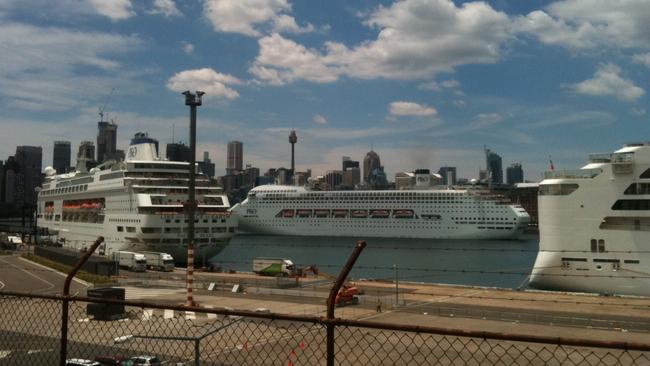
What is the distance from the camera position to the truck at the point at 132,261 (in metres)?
43.5

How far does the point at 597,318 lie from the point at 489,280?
2458 cm

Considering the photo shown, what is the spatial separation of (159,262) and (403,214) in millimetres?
68998

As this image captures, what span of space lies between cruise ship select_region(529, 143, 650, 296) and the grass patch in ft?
85.3

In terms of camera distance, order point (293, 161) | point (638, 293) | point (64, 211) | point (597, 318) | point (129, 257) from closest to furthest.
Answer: point (597, 318) < point (638, 293) < point (129, 257) < point (64, 211) < point (293, 161)

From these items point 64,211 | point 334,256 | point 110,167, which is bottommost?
point 334,256

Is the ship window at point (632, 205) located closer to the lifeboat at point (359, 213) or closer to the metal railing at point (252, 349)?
the metal railing at point (252, 349)

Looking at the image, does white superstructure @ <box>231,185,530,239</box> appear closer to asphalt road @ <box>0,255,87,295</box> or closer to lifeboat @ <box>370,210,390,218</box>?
lifeboat @ <box>370,210,390,218</box>

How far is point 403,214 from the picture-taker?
351 ft

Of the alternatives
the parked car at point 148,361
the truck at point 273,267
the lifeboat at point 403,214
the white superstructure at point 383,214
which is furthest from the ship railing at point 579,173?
the lifeboat at point 403,214

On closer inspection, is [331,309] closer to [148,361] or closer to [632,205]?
[148,361]

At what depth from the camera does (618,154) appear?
2802 centimetres

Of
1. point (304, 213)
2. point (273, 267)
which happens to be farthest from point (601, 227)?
point (304, 213)

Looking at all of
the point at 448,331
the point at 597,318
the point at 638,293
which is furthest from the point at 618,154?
the point at 448,331

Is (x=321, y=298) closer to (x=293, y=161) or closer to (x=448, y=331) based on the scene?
(x=448, y=331)
